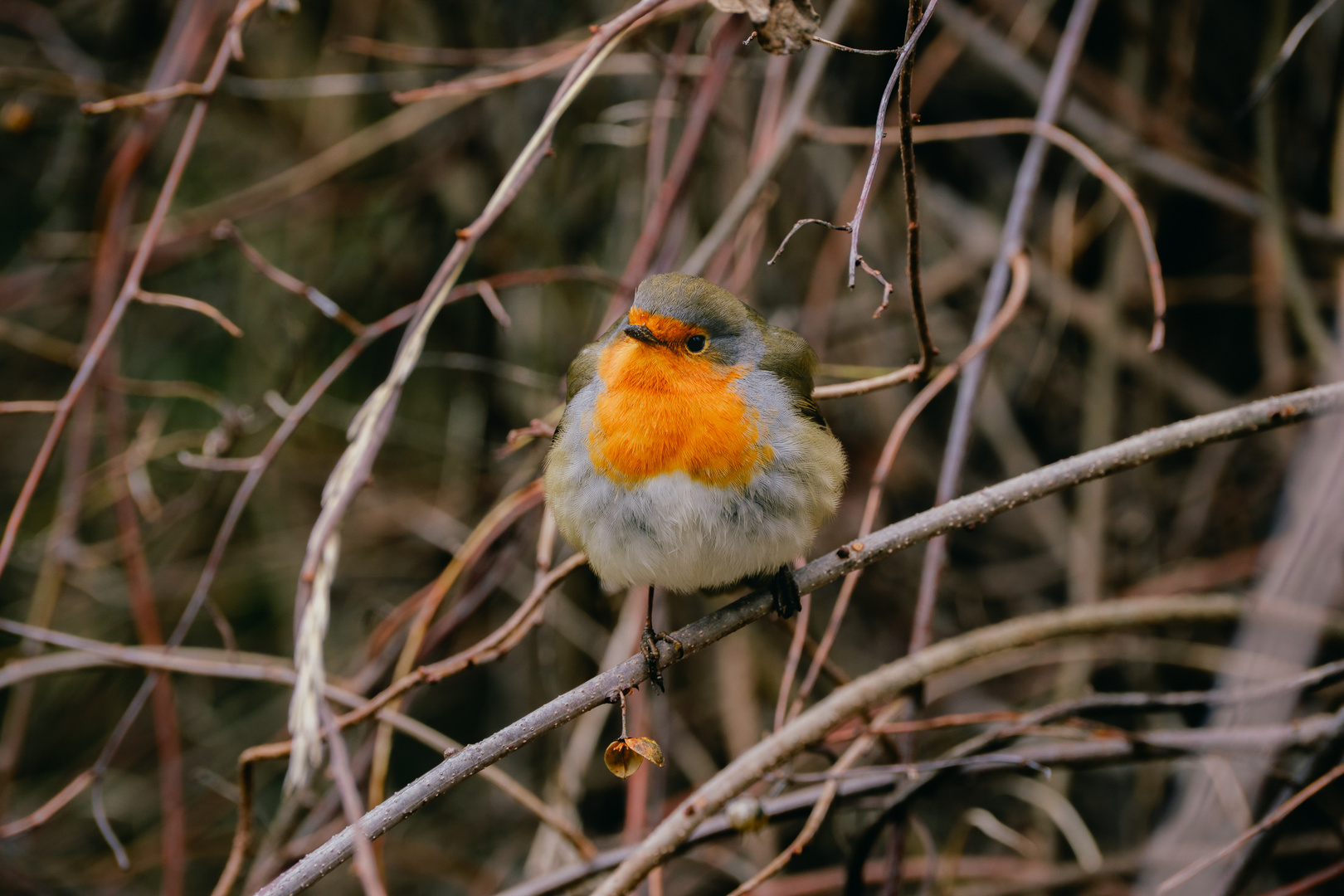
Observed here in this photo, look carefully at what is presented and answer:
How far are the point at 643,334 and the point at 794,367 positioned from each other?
0.41m

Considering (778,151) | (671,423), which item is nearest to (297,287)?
(671,423)

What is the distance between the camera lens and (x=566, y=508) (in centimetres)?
211

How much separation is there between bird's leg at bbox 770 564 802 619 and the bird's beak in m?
0.60

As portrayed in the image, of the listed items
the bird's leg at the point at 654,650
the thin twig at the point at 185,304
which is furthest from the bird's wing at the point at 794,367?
the thin twig at the point at 185,304

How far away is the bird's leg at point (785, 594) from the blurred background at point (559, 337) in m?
0.84

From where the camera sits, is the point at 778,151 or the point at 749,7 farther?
the point at 778,151

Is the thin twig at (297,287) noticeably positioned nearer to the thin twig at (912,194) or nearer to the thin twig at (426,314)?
the thin twig at (426,314)

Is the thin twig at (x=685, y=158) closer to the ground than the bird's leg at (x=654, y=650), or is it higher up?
higher up

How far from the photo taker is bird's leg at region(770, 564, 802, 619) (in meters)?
2.00

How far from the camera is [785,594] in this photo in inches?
79.7

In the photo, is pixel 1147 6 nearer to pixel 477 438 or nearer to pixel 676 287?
pixel 676 287

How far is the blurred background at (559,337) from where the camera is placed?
3.18m

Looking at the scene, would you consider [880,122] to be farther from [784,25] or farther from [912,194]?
[784,25]

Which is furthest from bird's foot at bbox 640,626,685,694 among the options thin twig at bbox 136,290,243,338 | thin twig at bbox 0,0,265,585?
thin twig at bbox 0,0,265,585
